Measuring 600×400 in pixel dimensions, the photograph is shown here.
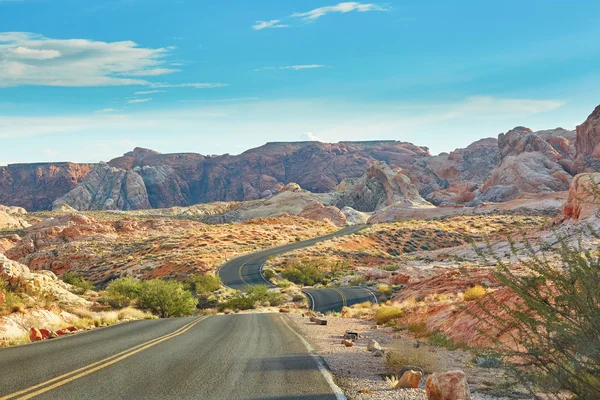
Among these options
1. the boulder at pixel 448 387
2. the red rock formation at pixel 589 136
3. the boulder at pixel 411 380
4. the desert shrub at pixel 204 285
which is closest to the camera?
the boulder at pixel 448 387

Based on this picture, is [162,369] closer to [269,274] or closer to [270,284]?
[270,284]

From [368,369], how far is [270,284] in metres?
37.1

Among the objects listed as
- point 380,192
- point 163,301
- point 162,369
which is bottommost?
point 163,301

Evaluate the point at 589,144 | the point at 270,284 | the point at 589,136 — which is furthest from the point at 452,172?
the point at 270,284

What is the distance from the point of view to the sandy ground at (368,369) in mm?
7711

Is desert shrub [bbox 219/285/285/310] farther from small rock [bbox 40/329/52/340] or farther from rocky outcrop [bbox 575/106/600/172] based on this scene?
rocky outcrop [bbox 575/106/600/172]

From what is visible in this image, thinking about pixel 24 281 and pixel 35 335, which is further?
pixel 24 281

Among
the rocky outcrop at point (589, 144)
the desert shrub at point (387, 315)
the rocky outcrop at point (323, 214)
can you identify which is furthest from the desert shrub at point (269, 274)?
the rocky outcrop at point (589, 144)

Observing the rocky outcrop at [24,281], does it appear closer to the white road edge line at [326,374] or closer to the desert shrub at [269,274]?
the white road edge line at [326,374]

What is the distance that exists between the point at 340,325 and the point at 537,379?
16.2 metres

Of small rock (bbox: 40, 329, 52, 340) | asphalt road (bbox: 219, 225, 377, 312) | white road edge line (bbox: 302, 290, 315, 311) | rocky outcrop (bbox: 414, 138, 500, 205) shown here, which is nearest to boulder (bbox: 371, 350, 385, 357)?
small rock (bbox: 40, 329, 52, 340)

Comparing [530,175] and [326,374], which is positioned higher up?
[530,175]

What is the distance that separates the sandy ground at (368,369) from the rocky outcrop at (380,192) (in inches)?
4241

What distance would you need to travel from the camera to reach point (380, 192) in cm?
13900
